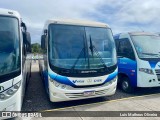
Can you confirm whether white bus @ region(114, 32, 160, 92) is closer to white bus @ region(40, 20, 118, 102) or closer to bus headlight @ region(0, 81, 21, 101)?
white bus @ region(40, 20, 118, 102)

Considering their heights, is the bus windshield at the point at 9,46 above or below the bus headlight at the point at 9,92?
above

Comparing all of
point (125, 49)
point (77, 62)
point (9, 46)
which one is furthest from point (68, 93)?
point (125, 49)

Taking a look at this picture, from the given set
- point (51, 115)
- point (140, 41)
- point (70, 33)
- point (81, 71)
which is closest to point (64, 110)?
point (51, 115)

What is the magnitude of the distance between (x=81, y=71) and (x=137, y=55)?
2.86 m

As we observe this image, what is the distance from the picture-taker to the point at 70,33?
6.29m

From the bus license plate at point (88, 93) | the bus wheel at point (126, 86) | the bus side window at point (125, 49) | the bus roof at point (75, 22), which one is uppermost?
the bus roof at point (75, 22)

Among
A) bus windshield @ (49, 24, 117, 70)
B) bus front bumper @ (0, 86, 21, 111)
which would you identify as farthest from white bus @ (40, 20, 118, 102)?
bus front bumper @ (0, 86, 21, 111)

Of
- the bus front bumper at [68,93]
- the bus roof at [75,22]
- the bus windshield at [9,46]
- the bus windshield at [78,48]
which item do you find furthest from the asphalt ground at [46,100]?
the bus roof at [75,22]

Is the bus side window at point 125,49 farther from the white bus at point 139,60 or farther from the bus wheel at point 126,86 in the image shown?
the bus wheel at point 126,86

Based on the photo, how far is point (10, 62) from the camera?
15.6ft

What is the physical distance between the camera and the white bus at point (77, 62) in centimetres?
582

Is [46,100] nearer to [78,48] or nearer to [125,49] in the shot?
[78,48]

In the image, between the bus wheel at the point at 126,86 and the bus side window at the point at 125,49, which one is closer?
the bus side window at the point at 125,49

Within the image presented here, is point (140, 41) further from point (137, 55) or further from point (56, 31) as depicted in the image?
point (56, 31)
